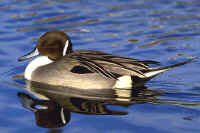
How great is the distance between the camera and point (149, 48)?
982cm

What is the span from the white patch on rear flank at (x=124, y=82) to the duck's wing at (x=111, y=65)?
6 centimetres

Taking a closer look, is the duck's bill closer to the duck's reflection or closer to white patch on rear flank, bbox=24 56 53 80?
white patch on rear flank, bbox=24 56 53 80

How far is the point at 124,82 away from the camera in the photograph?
24.6 ft

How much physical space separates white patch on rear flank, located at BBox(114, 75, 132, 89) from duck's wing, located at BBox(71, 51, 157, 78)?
0.21ft

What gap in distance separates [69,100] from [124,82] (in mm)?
968

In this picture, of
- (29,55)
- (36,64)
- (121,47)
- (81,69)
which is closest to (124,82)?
(81,69)

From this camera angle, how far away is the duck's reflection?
637 cm

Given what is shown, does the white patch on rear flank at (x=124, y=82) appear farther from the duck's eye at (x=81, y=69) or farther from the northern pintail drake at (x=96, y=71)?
the duck's eye at (x=81, y=69)

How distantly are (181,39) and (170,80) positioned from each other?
251 cm

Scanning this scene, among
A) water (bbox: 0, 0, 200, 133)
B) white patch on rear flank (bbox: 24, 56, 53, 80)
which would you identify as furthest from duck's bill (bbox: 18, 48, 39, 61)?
water (bbox: 0, 0, 200, 133)

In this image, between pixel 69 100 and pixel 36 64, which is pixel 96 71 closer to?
pixel 69 100

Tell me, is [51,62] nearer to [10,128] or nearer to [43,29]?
[10,128]

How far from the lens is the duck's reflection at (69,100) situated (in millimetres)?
6373

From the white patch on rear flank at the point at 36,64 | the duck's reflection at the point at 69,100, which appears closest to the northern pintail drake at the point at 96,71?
the duck's reflection at the point at 69,100
